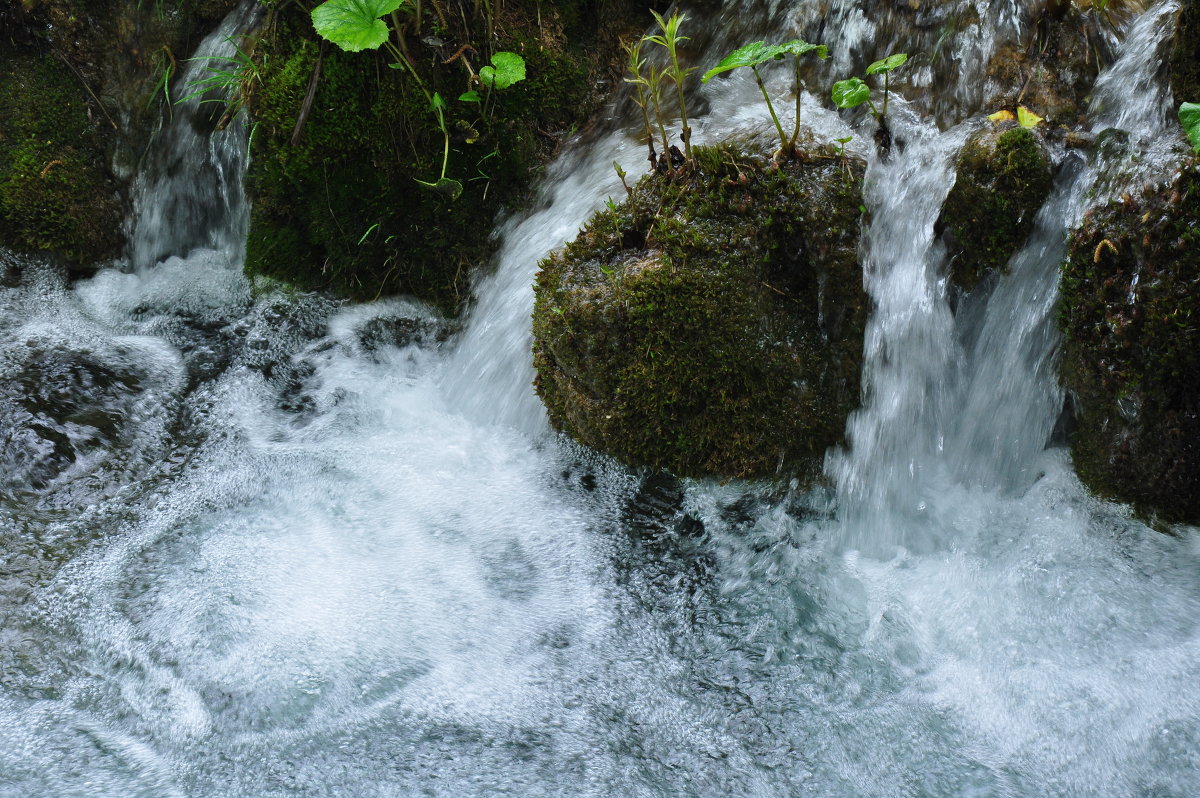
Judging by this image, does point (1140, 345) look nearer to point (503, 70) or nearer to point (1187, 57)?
point (1187, 57)

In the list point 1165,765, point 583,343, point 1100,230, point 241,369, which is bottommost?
point 1165,765

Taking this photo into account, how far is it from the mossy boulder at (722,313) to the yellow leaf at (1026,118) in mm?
550

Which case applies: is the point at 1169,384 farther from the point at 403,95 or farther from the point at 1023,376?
the point at 403,95

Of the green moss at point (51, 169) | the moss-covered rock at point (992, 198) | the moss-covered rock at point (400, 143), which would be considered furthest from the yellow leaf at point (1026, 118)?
the green moss at point (51, 169)

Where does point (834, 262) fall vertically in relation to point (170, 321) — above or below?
above

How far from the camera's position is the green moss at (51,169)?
4.31 meters

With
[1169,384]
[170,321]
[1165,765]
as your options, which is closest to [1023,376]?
[1169,384]

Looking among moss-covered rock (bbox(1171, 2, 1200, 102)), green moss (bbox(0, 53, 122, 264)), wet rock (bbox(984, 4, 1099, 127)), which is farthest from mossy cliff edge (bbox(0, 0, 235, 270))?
moss-covered rock (bbox(1171, 2, 1200, 102))

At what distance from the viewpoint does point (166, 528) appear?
314cm

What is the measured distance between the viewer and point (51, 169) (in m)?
4.38

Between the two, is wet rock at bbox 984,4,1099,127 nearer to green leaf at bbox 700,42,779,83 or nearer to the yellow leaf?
the yellow leaf

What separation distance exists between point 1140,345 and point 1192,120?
0.67m

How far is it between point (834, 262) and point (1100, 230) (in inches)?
32.5

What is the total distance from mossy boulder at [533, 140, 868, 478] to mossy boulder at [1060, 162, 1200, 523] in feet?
2.39
